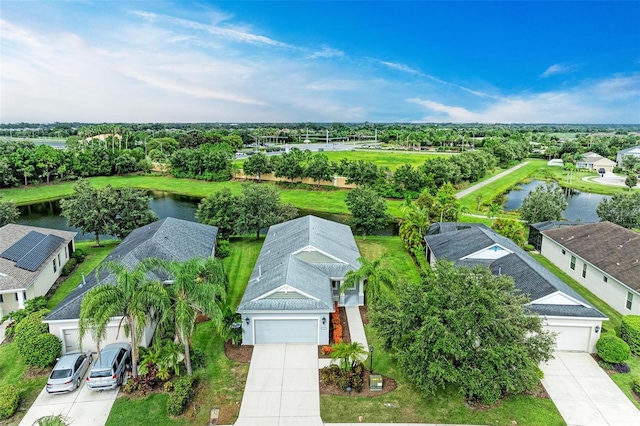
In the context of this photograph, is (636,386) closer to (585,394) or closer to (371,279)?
(585,394)

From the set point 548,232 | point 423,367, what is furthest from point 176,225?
point 548,232

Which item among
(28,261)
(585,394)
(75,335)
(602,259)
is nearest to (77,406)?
(75,335)

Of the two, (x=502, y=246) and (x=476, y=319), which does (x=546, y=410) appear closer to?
(x=476, y=319)

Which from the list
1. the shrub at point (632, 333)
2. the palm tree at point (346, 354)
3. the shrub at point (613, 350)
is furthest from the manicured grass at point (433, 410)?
the shrub at point (632, 333)

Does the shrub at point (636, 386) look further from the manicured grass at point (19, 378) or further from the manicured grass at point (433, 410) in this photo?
the manicured grass at point (19, 378)

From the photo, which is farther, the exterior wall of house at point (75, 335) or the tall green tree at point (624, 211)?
the tall green tree at point (624, 211)
